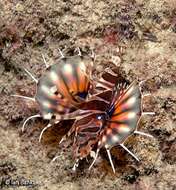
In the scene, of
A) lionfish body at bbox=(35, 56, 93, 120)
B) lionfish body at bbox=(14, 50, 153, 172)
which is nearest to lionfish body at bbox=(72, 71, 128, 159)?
lionfish body at bbox=(14, 50, 153, 172)

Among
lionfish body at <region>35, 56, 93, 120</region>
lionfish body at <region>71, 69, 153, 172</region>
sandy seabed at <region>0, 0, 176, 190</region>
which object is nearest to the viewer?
lionfish body at <region>71, 69, 153, 172</region>

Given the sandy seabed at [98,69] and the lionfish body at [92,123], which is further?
the sandy seabed at [98,69]

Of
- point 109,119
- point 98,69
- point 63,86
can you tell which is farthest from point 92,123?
point 98,69

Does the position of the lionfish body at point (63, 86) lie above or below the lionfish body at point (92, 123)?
above

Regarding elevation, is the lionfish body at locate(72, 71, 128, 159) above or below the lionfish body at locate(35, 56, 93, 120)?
below

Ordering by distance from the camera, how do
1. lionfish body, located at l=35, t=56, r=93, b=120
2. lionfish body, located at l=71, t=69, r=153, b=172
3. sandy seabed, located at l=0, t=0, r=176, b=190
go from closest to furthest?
lionfish body, located at l=71, t=69, r=153, b=172 → lionfish body, located at l=35, t=56, r=93, b=120 → sandy seabed, located at l=0, t=0, r=176, b=190

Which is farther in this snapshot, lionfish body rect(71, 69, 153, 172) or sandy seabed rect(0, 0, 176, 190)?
sandy seabed rect(0, 0, 176, 190)

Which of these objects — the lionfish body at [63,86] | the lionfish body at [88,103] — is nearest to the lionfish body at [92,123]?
the lionfish body at [88,103]

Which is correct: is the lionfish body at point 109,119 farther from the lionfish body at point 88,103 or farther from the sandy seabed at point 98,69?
the sandy seabed at point 98,69

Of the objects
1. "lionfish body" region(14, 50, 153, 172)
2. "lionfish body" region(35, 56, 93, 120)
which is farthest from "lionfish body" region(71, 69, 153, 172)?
"lionfish body" region(35, 56, 93, 120)

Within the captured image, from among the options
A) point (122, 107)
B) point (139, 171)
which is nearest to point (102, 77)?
point (122, 107)

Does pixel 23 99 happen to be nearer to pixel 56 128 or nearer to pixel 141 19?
pixel 56 128

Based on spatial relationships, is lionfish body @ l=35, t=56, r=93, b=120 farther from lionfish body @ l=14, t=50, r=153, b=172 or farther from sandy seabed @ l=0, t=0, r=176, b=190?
sandy seabed @ l=0, t=0, r=176, b=190
